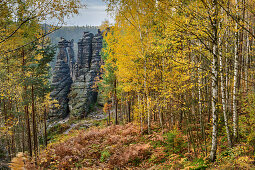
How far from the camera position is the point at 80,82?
3703 cm

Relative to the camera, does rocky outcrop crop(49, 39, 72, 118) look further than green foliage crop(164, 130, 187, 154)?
Yes

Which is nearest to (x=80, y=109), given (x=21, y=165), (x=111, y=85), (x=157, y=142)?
(x=111, y=85)

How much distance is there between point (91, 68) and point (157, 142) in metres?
34.2

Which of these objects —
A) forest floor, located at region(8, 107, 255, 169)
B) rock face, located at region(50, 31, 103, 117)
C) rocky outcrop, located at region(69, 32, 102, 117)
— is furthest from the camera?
rock face, located at region(50, 31, 103, 117)

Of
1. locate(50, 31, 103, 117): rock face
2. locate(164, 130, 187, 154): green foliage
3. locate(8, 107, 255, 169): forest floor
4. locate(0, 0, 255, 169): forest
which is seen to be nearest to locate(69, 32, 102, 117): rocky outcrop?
locate(50, 31, 103, 117): rock face

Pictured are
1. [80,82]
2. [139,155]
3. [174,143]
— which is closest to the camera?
[174,143]

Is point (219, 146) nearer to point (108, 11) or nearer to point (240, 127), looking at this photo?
point (240, 127)

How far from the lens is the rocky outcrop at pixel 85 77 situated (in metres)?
32.3

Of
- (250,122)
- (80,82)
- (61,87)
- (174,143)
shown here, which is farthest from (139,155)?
(61,87)

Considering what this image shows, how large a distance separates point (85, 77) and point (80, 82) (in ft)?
6.35

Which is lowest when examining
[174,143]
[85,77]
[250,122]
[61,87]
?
[174,143]

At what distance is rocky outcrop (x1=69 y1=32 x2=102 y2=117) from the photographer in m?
32.3

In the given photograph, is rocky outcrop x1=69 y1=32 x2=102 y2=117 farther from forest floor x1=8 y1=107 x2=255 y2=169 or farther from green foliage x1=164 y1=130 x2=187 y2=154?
green foliage x1=164 y1=130 x2=187 y2=154

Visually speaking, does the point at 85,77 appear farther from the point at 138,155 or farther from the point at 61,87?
the point at 138,155
